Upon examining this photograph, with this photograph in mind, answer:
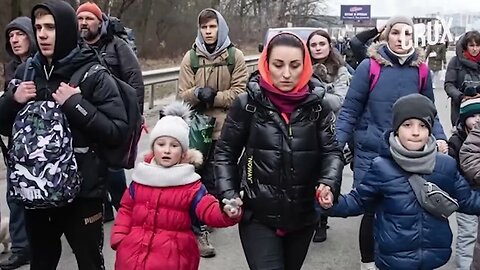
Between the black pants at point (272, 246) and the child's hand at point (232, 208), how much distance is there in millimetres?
251

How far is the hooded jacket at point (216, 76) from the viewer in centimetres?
579

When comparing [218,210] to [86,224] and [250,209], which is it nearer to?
[250,209]

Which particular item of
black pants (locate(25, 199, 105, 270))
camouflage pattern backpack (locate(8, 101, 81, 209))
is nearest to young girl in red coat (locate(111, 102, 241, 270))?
black pants (locate(25, 199, 105, 270))

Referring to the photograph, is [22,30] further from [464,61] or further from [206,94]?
[464,61]

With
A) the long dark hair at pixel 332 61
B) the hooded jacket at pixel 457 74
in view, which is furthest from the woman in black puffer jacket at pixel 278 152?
the hooded jacket at pixel 457 74

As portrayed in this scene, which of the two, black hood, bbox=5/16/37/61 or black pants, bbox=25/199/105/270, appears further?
black hood, bbox=5/16/37/61

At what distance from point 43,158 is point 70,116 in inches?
9.9

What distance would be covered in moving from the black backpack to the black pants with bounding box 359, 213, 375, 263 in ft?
6.14

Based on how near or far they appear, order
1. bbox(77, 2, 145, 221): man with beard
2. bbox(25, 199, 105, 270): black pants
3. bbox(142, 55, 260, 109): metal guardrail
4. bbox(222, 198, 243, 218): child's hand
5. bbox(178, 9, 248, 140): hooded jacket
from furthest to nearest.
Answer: bbox(142, 55, 260, 109): metal guardrail → bbox(178, 9, 248, 140): hooded jacket → bbox(77, 2, 145, 221): man with beard → bbox(25, 199, 105, 270): black pants → bbox(222, 198, 243, 218): child's hand

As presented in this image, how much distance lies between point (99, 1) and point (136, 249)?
30.3 metres

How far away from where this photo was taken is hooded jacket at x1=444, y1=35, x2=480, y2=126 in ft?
24.1

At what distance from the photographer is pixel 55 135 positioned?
356 cm

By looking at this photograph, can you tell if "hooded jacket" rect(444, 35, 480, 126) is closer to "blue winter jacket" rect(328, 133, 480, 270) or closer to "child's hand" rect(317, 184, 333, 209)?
"blue winter jacket" rect(328, 133, 480, 270)

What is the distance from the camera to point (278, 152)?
353 centimetres
